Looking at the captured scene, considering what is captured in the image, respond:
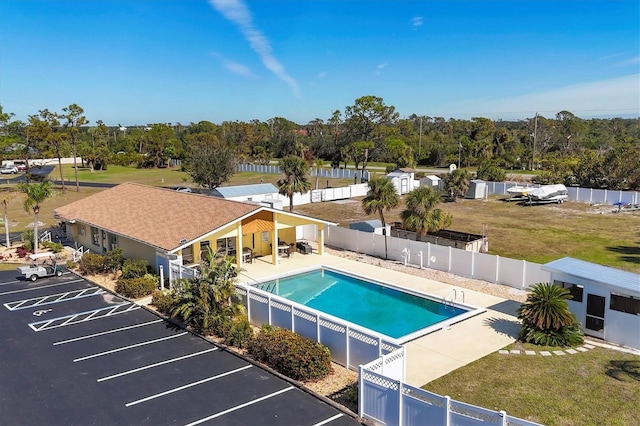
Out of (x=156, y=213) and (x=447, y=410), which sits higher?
(x=156, y=213)

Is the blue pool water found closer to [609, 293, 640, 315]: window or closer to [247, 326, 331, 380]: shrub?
[247, 326, 331, 380]: shrub

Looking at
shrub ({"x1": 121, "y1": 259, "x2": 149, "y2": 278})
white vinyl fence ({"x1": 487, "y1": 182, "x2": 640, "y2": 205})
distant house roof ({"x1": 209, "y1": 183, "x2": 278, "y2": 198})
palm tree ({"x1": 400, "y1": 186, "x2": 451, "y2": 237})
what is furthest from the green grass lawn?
white vinyl fence ({"x1": 487, "y1": 182, "x2": 640, "y2": 205})

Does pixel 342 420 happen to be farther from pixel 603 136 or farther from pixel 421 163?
pixel 603 136

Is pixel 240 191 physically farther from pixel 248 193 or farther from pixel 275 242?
pixel 275 242

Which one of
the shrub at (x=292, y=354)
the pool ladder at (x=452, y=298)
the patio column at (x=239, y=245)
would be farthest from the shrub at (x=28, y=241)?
the pool ladder at (x=452, y=298)

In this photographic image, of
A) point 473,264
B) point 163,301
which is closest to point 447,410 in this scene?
point 163,301

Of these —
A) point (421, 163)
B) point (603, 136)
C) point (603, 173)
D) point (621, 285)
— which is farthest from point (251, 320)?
point (603, 136)
